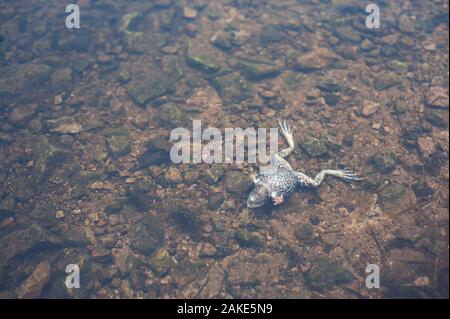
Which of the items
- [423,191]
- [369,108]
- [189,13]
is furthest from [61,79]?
[423,191]

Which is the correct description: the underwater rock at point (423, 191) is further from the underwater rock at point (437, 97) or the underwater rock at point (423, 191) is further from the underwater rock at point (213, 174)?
the underwater rock at point (213, 174)

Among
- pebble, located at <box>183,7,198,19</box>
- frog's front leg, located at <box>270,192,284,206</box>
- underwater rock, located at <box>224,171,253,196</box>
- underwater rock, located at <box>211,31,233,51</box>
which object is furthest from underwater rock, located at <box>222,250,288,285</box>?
pebble, located at <box>183,7,198,19</box>

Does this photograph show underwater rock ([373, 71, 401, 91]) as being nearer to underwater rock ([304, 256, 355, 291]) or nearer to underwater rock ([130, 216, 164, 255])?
underwater rock ([304, 256, 355, 291])

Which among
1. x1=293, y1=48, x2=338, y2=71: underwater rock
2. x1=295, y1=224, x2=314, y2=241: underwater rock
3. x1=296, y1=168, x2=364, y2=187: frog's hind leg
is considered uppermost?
x1=293, y1=48, x2=338, y2=71: underwater rock

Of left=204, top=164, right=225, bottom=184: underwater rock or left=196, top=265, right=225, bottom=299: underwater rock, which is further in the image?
left=204, top=164, right=225, bottom=184: underwater rock

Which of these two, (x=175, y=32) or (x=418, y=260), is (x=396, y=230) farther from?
(x=175, y=32)

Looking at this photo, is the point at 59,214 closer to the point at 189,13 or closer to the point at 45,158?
the point at 45,158

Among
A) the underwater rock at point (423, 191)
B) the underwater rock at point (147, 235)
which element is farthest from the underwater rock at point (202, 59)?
the underwater rock at point (423, 191)

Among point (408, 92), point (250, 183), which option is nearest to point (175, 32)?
point (250, 183)
